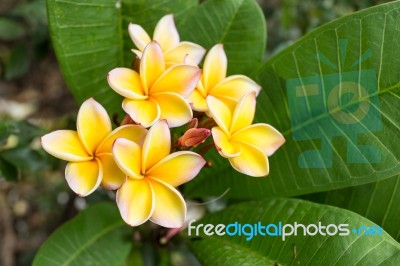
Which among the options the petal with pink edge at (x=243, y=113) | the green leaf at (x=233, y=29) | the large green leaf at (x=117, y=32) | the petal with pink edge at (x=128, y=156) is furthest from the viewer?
the green leaf at (x=233, y=29)

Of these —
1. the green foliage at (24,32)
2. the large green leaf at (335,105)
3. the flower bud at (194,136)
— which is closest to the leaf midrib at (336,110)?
the large green leaf at (335,105)

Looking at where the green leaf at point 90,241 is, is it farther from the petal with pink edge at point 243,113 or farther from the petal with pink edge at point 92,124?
the petal with pink edge at point 243,113

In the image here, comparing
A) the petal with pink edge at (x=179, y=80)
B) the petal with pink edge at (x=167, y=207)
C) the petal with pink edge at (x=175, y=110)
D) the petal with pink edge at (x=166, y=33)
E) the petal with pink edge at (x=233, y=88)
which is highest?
the petal with pink edge at (x=166, y=33)

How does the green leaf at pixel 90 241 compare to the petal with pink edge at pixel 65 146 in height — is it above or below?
below

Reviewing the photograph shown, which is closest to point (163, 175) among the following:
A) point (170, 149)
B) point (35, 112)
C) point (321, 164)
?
point (170, 149)

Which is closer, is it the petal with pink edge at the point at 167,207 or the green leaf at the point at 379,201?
the petal with pink edge at the point at 167,207

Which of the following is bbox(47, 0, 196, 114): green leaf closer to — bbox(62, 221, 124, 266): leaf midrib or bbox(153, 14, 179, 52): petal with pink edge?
bbox(153, 14, 179, 52): petal with pink edge

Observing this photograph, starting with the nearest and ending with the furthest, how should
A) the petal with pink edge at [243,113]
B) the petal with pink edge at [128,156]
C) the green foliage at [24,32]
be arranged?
the petal with pink edge at [128,156], the petal with pink edge at [243,113], the green foliage at [24,32]

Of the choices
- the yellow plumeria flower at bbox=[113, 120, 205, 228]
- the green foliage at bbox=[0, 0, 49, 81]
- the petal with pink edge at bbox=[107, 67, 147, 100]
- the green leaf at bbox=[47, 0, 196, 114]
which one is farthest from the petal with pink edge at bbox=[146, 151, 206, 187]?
the green foliage at bbox=[0, 0, 49, 81]
